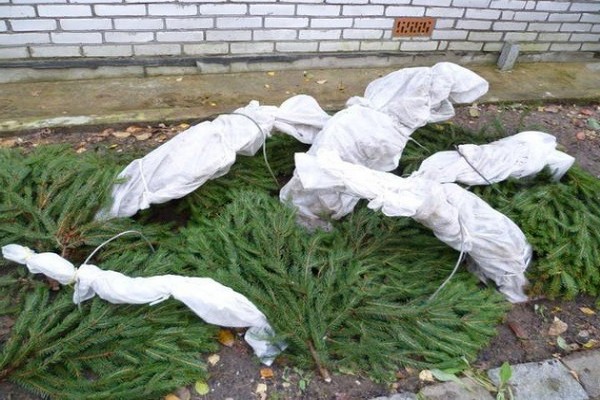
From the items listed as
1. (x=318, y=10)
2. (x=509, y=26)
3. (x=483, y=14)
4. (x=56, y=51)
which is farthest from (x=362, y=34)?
(x=56, y=51)

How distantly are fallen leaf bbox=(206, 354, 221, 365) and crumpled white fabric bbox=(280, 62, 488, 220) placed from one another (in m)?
1.10

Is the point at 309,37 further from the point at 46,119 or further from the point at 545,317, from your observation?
the point at 545,317

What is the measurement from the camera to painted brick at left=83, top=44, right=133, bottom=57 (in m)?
4.80

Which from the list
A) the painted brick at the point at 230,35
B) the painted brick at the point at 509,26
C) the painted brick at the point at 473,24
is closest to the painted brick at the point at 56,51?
the painted brick at the point at 230,35

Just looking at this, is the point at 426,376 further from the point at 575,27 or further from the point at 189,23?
the point at 575,27

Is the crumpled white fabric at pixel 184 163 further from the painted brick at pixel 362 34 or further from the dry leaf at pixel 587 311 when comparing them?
the painted brick at pixel 362 34

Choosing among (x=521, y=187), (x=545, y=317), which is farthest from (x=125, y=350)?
(x=521, y=187)

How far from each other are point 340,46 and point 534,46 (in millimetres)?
2695

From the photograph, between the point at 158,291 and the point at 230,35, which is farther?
the point at 230,35

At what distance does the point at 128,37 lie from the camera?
4.81 m

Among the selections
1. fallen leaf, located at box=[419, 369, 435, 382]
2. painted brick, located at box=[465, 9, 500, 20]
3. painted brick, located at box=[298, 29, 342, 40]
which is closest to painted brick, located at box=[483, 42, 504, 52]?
painted brick, located at box=[465, 9, 500, 20]

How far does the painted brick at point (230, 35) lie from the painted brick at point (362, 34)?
3.75 ft

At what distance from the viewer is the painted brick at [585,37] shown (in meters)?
6.18

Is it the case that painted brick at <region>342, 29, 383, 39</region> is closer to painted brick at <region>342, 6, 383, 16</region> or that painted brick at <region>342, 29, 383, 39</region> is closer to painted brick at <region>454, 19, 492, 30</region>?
painted brick at <region>342, 6, 383, 16</region>
